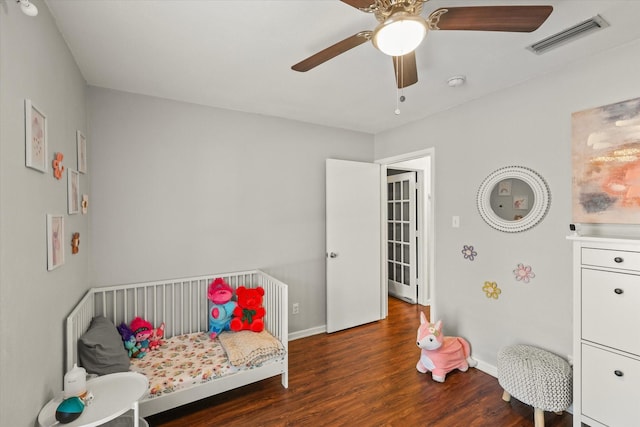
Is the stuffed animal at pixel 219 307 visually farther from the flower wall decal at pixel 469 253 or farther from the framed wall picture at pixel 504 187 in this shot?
the framed wall picture at pixel 504 187

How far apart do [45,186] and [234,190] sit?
164cm

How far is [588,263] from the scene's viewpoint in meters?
1.79

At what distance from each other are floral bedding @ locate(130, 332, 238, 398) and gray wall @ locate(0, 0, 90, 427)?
1.77 feet

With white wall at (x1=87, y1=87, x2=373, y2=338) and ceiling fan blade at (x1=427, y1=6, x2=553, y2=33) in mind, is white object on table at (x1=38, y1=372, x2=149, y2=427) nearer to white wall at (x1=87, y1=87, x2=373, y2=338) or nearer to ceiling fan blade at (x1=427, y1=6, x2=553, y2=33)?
white wall at (x1=87, y1=87, x2=373, y2=338)

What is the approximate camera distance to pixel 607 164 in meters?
1.91

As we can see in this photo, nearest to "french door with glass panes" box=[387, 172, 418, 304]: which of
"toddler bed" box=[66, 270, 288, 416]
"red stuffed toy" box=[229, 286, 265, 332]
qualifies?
"toddler bed" box=[66, 270, 288, 416]

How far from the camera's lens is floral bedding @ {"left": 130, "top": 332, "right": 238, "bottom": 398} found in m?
2.01

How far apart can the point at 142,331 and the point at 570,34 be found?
11.6 ft

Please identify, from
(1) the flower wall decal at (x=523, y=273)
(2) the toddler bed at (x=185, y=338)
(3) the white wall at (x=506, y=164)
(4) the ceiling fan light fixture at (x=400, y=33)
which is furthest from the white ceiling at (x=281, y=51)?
(2) the toddler bed at (x=185, y=338)

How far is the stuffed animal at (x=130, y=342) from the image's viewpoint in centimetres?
228

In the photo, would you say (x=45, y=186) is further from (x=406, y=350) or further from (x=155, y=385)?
(x=406, y=350)

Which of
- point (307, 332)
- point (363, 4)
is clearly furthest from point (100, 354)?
point (363, 4)

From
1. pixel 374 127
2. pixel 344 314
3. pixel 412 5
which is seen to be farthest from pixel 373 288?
pixel 412 5

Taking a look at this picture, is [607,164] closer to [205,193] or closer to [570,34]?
[570,34]
